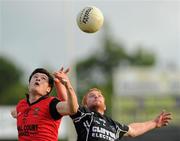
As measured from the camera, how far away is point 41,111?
812cm

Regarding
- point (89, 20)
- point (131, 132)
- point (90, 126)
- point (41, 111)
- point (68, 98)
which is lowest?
point (131, 132)

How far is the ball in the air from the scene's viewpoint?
9.55m

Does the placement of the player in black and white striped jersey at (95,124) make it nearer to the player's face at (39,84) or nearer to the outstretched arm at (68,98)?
the player's face at (39,84)

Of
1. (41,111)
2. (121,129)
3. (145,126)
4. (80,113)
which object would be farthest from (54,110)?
(145,126)

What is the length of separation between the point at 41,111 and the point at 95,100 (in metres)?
1.10

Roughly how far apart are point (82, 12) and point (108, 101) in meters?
48.5

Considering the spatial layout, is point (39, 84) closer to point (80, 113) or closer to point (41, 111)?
point (41, 111)

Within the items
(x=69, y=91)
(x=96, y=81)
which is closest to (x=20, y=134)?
(x=69, y=91)

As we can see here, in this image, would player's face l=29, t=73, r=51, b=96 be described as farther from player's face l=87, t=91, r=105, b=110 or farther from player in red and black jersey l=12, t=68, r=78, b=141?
player's face l=87, t=91, r=105, b=110

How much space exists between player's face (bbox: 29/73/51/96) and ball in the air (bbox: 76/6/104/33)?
4.78 feet

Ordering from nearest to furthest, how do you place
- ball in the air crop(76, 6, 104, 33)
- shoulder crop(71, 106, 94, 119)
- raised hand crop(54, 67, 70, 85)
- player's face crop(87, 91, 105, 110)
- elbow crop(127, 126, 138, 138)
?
raised hand crop(54, 67, 70, 85) < shoulder crop(71, 106, 94, 119) < player's face crop(87, 91, 105, 110) < elbow crop(127, 126, 138, 138) < ball in the air crop(76, 6, 104, 33)

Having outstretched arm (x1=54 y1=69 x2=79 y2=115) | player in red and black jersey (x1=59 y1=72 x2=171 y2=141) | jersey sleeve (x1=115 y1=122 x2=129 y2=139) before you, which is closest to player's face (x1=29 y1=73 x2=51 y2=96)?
outstretched arm (x1=54 y1=69 x2=79 y2=115)

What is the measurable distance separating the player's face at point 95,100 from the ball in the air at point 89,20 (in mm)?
1032

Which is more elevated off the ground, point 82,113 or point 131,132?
point 82,113
